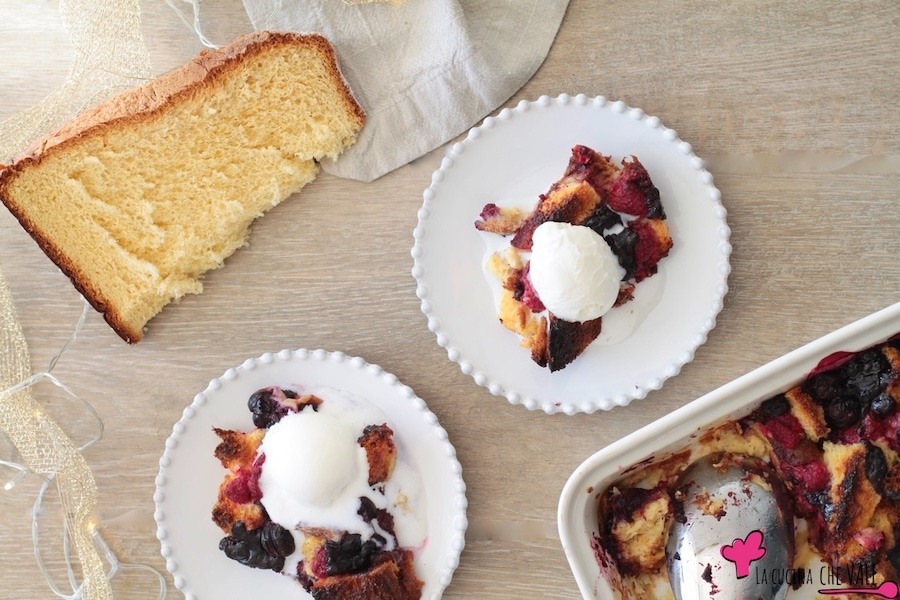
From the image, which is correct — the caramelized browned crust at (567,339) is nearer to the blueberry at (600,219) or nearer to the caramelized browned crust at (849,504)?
the blueberry at (600,219)

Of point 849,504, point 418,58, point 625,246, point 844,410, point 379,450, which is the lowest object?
point 379,450

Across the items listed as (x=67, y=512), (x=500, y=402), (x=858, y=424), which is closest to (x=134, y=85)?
(x=67, y=512)

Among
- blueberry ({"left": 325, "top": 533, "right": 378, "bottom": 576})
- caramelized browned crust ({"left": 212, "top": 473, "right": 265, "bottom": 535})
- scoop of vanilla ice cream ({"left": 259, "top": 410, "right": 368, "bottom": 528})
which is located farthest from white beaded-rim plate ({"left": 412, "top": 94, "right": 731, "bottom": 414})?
caramelized browned crust ({"left": 212, "top": 473, "right": 265, "bottom": 535})

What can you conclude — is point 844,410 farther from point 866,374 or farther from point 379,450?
point 379,450

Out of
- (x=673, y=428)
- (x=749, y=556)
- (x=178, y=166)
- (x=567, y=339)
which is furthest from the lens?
(x=178, y=166)

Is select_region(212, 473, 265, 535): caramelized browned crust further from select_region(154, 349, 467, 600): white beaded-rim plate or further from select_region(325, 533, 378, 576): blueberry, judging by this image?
select_region(325, 533, 378, 576): blueberry

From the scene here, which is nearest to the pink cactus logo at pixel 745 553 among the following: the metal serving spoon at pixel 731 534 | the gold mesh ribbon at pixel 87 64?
the metal serving spoon at pixel 731 534

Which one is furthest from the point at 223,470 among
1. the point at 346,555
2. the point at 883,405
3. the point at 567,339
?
the point at 883,405
